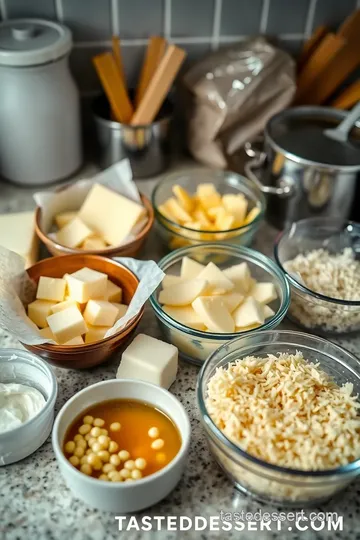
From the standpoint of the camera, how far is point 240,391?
0.91 meters

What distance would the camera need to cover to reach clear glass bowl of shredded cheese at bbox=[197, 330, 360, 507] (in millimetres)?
824

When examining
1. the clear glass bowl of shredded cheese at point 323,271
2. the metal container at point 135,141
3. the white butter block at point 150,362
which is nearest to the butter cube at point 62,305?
the white butter block at point 150,362

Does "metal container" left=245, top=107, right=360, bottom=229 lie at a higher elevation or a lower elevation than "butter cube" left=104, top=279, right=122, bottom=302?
higher

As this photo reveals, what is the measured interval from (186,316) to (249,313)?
108 mm

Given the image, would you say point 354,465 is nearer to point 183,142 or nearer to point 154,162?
point 154,162

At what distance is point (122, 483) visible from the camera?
809mm

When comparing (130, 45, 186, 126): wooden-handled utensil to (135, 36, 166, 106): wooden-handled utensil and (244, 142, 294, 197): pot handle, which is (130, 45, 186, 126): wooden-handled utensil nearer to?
(135, 36, 166, 106): wooden-handled utensil

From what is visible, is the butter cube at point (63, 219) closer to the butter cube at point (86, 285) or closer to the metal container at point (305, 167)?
the butter cube at point (86, 285)

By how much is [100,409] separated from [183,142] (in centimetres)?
88

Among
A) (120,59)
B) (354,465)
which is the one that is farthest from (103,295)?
(120,59)

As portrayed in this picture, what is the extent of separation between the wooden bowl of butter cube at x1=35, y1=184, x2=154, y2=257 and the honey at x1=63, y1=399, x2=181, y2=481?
345mm

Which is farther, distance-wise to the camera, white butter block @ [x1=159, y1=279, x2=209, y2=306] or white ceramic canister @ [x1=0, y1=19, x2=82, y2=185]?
white ceramic canister @ [x1=0, y1=19, x2=82, y2=185]

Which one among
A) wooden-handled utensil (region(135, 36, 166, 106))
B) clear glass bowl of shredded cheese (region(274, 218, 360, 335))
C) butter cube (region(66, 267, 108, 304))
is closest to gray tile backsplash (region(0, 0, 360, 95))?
wooden-handled utensil (region(135, 36, 166, 106))

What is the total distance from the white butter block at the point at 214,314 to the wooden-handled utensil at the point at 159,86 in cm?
51
